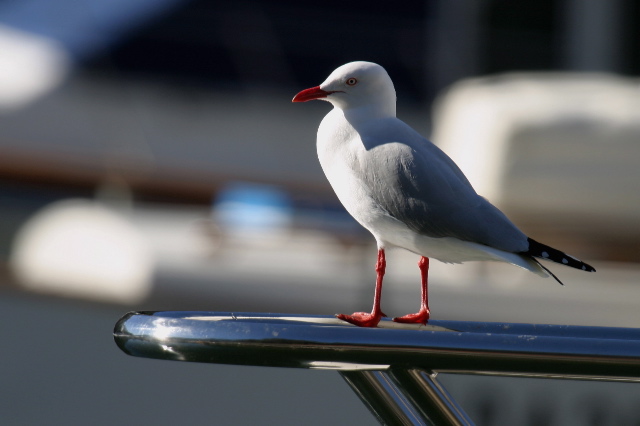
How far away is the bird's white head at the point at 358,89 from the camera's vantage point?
102cm

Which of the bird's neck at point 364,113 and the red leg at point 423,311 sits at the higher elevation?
the bird's neck at point 364,113

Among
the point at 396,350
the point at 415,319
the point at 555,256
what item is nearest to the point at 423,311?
the point at 415,319

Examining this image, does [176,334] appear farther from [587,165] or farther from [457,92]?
[457,92]

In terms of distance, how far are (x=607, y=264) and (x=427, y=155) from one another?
9.08ft

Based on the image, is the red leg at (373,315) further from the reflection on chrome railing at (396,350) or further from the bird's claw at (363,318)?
the reflection on chrome railing at (396,350)

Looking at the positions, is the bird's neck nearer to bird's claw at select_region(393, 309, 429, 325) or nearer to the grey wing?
the grey wing

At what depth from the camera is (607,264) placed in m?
3.63

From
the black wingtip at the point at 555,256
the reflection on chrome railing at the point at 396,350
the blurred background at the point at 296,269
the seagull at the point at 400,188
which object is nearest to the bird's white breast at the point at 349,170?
the seagull at the point at 400,188

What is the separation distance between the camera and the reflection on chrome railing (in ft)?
2.31

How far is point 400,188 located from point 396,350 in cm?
31

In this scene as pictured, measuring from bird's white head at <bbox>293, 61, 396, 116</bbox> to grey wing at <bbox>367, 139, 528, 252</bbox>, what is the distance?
0.16ft

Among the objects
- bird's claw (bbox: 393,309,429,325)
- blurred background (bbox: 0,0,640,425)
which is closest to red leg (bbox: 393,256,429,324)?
bird's claw (bbox: 393,309,429,325)

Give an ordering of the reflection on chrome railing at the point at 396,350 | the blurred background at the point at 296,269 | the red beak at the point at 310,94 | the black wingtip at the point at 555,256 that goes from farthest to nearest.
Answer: the blurred background at the point at 296,269, the red beak at the point at 310,94, the black wingtip at the point at 555,256, the reflection on chrome railing at the point at 396,350

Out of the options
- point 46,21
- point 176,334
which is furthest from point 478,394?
point 46,21
